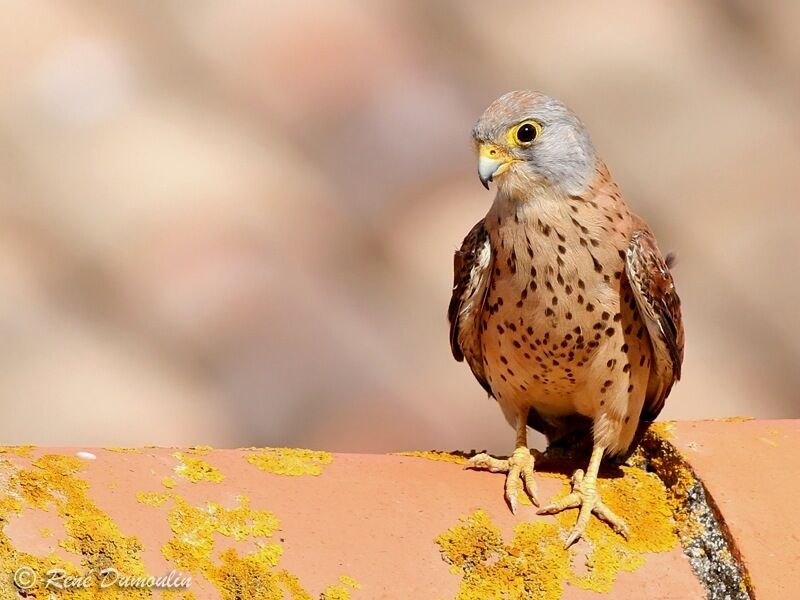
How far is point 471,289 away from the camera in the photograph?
10.4 ft

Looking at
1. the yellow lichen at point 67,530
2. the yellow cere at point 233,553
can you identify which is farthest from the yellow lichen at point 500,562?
the yellow lichen at point 67,530

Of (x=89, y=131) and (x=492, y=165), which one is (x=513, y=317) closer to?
(x=492, y=165)

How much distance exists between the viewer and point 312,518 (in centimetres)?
222

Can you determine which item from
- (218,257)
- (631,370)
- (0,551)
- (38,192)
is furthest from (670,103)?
(0,551)

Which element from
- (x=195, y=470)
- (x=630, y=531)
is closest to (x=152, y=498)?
(x=195, y=470)

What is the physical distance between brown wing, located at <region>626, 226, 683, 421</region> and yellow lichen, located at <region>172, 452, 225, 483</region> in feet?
3.78

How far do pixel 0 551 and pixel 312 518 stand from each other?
1.74ft

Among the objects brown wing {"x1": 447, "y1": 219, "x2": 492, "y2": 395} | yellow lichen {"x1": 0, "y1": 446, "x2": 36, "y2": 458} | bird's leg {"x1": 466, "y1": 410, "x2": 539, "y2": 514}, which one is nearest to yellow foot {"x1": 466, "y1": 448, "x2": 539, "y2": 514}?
bird's leg {"x1": 466, "y1": 410, "x2": 539, "y2": 514}

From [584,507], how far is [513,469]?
187 mm

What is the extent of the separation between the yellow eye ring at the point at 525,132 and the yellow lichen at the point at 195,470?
1166 mm

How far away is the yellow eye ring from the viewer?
121 inches

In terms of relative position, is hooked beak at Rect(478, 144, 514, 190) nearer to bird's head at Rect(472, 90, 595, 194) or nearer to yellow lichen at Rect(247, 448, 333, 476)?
bird's head at Rect(472, 90, 595, 194)

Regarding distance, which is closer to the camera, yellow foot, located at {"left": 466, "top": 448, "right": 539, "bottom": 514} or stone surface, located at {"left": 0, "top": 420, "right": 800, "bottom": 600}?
stone surface, located at {"left": 0, "top": 420, "right": 800, "bottom": 600}

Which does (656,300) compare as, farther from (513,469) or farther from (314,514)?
(314,514)
